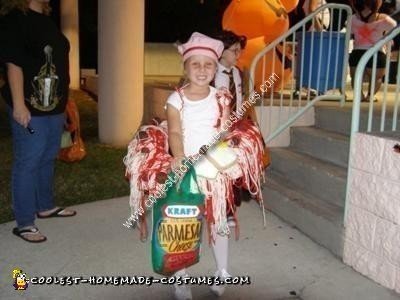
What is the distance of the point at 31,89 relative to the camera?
3.66 metres

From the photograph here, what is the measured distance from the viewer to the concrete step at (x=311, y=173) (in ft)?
13.6

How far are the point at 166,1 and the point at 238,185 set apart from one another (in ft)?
55.3

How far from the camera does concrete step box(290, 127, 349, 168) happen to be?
4493mm

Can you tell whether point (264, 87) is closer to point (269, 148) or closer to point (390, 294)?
point (269, 148)

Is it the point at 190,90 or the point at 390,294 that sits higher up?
the point at 190,90

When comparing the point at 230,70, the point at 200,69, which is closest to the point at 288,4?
the point at 230,70

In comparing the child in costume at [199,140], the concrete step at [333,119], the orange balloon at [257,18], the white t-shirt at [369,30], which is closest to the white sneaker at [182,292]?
the child in costume at [199,140]

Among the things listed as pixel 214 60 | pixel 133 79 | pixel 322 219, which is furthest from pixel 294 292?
pixel 133 79

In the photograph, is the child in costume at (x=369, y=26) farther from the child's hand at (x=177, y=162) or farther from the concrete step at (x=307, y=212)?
the child's hand at (x=177, y=162)

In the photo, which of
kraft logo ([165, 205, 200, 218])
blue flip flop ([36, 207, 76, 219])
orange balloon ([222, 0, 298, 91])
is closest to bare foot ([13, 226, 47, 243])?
blue flip flop ([36, 207, 76, 219])

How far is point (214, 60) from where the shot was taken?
2.93 metres

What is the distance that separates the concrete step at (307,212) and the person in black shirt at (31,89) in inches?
74.5

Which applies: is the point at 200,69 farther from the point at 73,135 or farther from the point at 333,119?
the point at 333,119

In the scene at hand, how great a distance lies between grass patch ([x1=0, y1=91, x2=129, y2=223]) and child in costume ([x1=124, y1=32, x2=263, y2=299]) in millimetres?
2098
